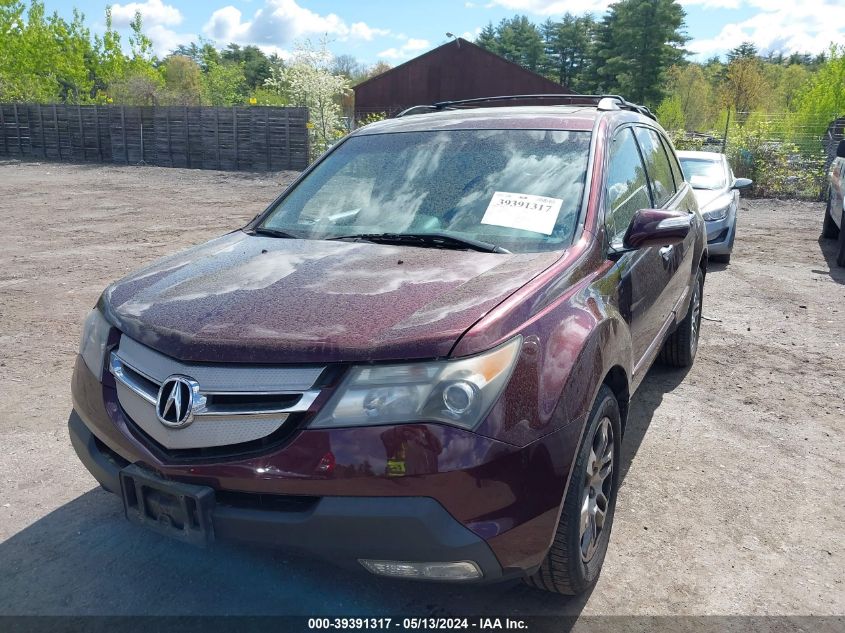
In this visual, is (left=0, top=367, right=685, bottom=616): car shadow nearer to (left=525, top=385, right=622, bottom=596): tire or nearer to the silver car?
(left=525, top=385, right=622, bottom=596): tire

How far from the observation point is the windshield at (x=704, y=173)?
985cm

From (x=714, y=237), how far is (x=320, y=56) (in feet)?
93.8

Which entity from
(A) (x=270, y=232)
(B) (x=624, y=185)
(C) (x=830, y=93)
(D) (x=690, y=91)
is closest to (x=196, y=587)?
(A) (x=270, y=232)

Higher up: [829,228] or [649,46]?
[649,46]

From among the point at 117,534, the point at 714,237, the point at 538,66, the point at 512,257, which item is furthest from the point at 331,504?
the point at 538,66

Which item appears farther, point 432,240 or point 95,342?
point 432,240

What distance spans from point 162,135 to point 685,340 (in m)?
25.4

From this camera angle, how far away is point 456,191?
3.14 m

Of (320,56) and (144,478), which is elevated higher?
(320,56)

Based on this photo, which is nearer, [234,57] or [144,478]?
[144,478]

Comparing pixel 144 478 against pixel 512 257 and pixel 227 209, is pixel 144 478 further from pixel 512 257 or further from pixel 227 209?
pixel 227 209

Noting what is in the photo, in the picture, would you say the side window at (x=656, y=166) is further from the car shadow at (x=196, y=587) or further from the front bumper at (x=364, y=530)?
the front bumper at (x=364, y=530)

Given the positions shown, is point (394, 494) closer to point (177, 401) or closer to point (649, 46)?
point (177, 401)

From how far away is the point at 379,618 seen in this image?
248cm
